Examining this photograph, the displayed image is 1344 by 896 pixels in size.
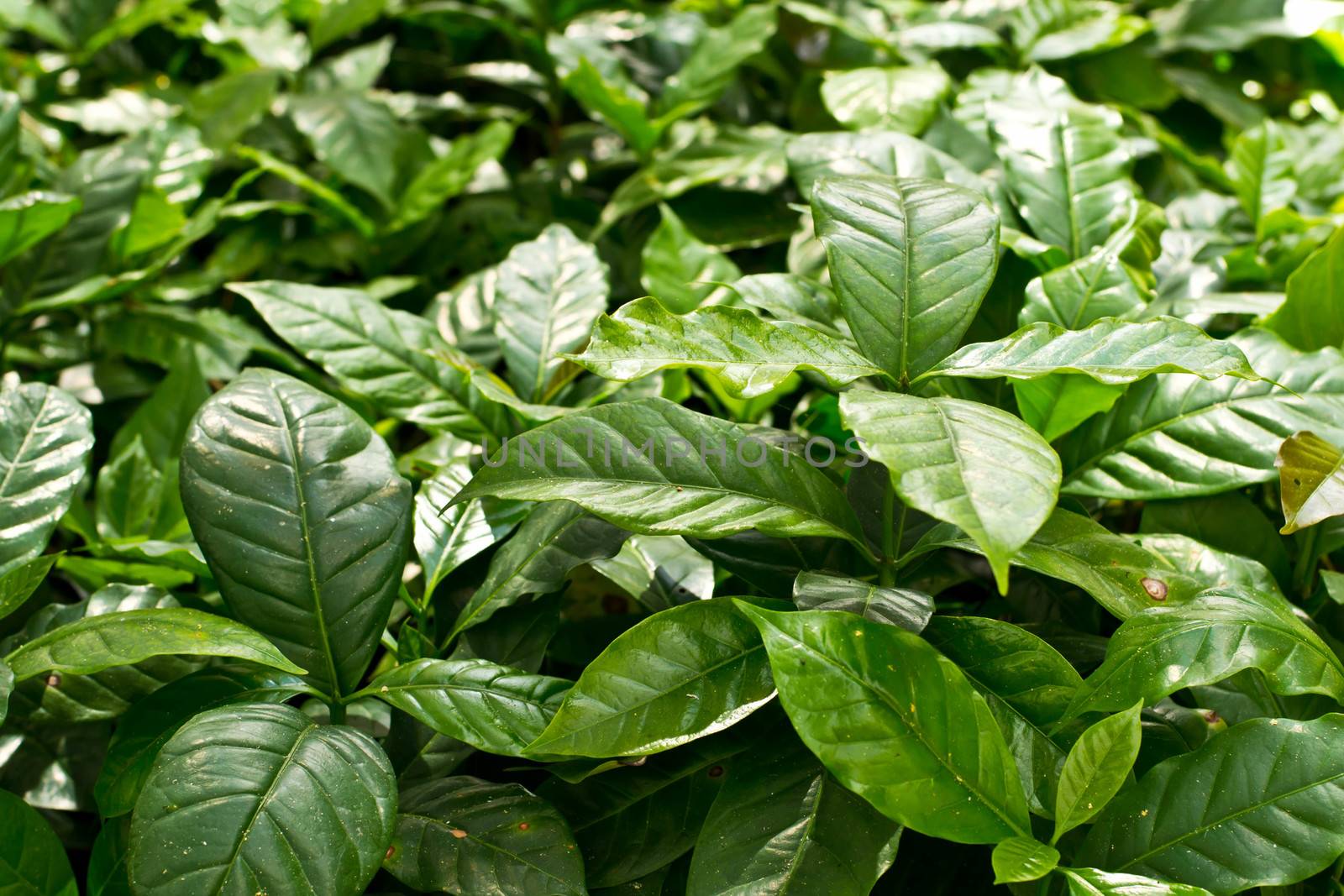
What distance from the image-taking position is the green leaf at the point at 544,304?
Answer: 44.7 inches

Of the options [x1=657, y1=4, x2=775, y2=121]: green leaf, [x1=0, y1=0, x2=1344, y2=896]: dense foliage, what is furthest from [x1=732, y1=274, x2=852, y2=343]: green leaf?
[x1=657, y1=4, x2=775, y2=121]: green leaf

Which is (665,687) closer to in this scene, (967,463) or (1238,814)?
(967,463)

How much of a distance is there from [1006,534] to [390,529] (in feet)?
1.73

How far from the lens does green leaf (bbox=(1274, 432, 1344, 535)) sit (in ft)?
2.76

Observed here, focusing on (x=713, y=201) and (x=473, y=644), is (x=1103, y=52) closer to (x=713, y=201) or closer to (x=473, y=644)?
(x=713, y=201)

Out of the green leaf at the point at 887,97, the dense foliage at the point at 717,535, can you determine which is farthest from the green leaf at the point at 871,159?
the green leaf at the point at 887,97

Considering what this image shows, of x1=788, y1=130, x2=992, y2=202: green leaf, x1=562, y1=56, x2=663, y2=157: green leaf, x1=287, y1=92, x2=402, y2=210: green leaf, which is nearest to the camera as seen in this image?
x1=788, y1=130, x2=992, y2=202: green leaf

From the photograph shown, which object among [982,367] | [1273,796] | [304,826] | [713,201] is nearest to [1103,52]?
[713,201]

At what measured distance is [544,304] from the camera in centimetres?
118

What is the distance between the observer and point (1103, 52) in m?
1.81

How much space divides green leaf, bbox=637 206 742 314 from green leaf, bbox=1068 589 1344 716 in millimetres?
608

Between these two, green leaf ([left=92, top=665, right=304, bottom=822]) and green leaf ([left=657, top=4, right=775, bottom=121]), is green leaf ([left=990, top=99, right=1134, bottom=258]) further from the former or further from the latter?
green leaf ([left=92, top=665, right=304, bottom=822])

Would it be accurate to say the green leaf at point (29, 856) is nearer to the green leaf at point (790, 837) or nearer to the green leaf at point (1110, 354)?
the green leaf at point (790, 837)

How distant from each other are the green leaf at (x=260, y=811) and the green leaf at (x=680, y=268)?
629mm
